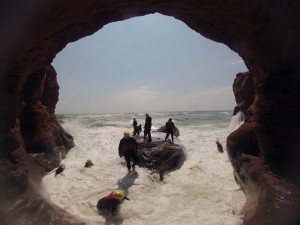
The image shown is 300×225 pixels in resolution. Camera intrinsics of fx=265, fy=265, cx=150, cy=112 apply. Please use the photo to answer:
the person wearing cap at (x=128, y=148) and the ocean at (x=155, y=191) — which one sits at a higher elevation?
the person wearing cap at (x=128, y=148)

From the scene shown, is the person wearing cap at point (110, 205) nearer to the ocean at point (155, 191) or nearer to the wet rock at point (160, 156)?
the ocean at point (155, 191)

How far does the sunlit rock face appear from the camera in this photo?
4.98m

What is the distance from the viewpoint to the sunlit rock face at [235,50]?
4984 mm

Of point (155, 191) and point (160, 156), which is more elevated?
point (160, 156)

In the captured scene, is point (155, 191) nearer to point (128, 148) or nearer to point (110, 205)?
point (110, 205)

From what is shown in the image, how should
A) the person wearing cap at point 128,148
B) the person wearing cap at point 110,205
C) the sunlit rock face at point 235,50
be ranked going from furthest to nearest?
the person wearing cap at point 128,148 → the person wearing cap at point 110,205 → the sunlit rock face at point 235,50

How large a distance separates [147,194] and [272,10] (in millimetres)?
5902

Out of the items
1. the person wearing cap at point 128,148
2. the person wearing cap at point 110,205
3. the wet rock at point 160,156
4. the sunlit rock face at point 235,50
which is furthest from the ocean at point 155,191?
the sunlit rock face at point 235,50

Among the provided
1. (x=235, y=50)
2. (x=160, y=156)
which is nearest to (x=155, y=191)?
(x=160, y=156)

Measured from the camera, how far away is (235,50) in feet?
23.7

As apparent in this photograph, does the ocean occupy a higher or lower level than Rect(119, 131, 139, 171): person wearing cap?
lower

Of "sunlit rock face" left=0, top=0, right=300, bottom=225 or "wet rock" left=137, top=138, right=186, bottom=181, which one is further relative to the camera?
"wet rock" left=137, top=138, right=186, bottom=181

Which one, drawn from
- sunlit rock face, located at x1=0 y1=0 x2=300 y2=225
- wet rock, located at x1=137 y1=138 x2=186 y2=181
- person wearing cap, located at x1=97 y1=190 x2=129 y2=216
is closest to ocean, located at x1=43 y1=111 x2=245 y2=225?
person wearing cap, located at x1=97 y1=190 x2=129 y2=216

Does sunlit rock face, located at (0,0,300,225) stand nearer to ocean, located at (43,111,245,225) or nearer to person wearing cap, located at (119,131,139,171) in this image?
ocean, located at (43,111,245,225)
